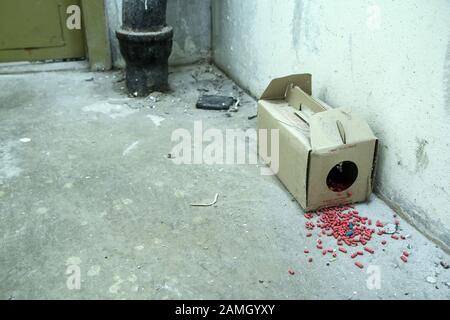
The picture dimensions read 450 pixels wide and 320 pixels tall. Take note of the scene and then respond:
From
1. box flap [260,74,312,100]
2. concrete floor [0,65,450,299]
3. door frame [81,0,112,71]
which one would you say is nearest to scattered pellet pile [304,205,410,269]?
concrete floor [0,65,450,299]

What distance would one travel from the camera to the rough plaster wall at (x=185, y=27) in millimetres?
4137

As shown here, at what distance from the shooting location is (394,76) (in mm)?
2209

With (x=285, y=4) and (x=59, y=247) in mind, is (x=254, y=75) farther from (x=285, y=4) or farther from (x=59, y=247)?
(x=59, y=247)

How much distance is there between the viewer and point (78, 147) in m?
2.93

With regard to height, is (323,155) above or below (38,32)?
below

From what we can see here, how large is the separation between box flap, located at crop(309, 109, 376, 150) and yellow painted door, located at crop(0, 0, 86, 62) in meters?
2.80

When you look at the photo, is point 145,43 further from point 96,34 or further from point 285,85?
point 285,85

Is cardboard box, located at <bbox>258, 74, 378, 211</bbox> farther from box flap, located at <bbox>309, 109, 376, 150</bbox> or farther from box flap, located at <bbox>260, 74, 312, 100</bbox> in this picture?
box flap, located at <bbox>260, 74, 312, 100</bbox>

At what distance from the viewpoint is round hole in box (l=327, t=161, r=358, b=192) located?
93.7 inches

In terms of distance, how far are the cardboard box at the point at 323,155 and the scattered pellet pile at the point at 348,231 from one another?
0.07 meters
